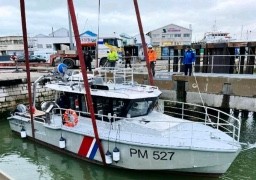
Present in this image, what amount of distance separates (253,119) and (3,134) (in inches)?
448

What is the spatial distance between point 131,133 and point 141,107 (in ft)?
2.94

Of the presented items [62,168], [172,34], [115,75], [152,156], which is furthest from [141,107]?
[172,34]

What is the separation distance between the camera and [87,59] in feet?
60.8

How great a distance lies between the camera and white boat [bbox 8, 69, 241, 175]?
721cm

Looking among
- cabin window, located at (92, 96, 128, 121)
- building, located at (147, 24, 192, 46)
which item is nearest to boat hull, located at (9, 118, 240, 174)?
cabin window, located at (92, 96, 128, 121)

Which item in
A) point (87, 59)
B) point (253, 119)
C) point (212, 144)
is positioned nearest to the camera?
point (212, 144)

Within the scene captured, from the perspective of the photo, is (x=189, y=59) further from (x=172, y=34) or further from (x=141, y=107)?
(x=172, y=34)

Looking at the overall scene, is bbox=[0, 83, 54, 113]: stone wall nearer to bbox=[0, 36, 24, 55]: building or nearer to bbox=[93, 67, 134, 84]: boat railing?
bbox=[93, 67, 134, 84]: boat railing

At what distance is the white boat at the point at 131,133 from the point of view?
721 centimetres

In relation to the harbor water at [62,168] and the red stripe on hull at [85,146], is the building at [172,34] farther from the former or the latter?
the red stripe on hull at [85,146]

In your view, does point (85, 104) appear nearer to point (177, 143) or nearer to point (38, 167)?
point (38, 167)

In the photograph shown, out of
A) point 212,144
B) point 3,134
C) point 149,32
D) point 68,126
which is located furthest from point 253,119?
point 149,32

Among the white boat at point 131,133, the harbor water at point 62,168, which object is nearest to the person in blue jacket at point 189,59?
the harbor water at point 62,168

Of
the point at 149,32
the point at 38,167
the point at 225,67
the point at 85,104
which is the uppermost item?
the point at 149,32
